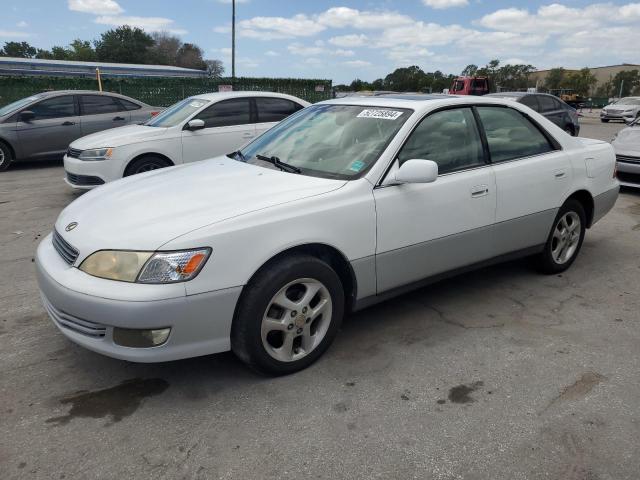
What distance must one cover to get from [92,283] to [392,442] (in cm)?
164

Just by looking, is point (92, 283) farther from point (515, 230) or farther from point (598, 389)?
point (515, 230)

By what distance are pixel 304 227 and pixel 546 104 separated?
1220 centimetres

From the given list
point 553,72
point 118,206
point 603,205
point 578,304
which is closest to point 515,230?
point 578,304

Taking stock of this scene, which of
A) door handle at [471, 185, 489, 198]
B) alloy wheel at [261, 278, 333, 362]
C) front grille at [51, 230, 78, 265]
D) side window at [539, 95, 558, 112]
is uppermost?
side window at [539, 95, 558, 112]

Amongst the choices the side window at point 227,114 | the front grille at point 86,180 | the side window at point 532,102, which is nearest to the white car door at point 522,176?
the side window at point 227,114

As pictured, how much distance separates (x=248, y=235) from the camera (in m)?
Answer: 2.68

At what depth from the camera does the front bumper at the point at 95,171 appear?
22.9 ft

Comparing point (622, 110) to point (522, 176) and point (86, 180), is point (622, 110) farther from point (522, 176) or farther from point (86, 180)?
point (86, 180)

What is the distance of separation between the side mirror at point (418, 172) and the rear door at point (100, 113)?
9.27 m

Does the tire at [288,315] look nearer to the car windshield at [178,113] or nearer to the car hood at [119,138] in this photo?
the car hood at [119,138]

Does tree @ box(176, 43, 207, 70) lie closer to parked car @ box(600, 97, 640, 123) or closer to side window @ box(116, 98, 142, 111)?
parked car @ box(600, 97, 640, 123)

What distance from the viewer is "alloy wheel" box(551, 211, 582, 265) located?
177 inches

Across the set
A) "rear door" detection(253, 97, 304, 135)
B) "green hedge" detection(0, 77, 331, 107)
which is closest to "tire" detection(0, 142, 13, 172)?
"rear door" detection(253, 97, 304, 135)

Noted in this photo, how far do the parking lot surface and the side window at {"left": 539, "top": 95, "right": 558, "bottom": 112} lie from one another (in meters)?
10.2
